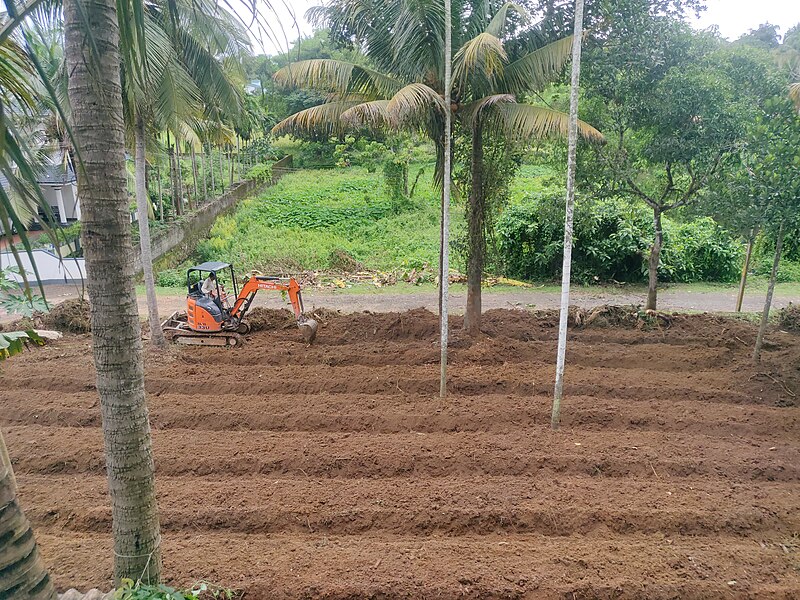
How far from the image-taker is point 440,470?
6.11 meters

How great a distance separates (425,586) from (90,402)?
587 centimetres

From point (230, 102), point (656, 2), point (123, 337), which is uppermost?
point (656, 2)

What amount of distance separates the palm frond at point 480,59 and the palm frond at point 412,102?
579 mm

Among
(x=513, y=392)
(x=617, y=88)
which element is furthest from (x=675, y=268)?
(x=513, y=392)

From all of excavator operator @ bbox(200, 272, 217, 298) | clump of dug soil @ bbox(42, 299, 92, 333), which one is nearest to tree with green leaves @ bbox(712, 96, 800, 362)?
excavator operator @ bbox(200, 272, 217, 298)

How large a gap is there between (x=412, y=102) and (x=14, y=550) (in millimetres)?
6221

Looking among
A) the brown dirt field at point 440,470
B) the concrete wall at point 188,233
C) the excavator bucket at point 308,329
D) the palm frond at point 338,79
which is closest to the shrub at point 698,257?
the brown dirt field at point 440,470

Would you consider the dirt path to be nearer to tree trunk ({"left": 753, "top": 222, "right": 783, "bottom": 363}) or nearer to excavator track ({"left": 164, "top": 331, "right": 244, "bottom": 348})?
excavator track ({"left": 164, "top": 331, "right": 244, "bottom": 348})

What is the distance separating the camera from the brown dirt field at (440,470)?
14.8 ft

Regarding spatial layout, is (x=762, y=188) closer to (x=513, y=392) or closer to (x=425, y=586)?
(x=513, y=392)

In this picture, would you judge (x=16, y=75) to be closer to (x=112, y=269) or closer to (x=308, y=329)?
(x=112, y=269)

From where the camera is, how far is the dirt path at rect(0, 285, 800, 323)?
43.1 feet

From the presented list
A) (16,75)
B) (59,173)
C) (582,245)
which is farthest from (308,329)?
(582,245)

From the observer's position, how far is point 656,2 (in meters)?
9.47
